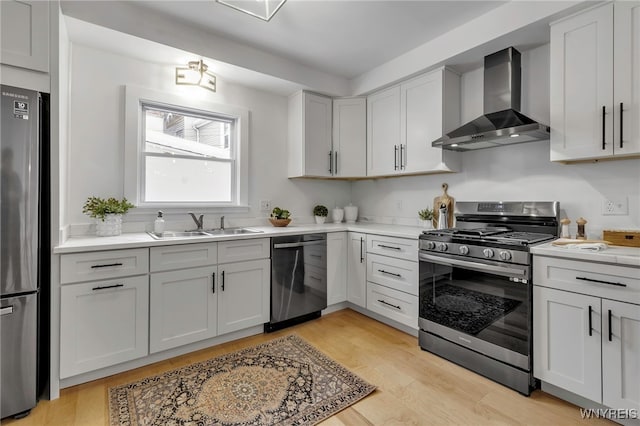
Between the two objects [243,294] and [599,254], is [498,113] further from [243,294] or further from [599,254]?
[243,294]

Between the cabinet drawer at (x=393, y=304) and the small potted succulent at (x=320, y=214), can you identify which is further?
the small potted succulent at (x=320, y=214)

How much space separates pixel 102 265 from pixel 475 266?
2530 mm

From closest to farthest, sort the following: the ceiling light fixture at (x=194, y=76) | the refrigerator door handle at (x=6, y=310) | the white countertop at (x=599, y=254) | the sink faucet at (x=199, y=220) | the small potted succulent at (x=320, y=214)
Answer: the white countertop at (x=599, y=254)
the refrigerator door handle at (x=6, y=310)
the ceiling light fixture at (x=194, y=76)
the sink faucet at (x=199, y=220)
the small potted succulent at (x=320, y=214)

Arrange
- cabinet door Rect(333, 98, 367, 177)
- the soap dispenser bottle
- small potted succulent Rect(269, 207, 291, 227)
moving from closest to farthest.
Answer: the soap dispenser bottle, small potted succulent Rect(269, 207, 291, 227), cabinet door Rect(333, 98, 367, 177)

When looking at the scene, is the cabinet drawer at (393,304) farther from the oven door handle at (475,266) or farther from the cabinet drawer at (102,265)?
the cabinet drawer at (102,265)

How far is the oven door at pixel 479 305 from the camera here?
75.0 inches

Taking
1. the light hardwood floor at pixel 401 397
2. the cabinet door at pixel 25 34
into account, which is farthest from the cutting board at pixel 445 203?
the cabinet door at pixel 25 34

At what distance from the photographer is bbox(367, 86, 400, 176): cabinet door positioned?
3186 mm

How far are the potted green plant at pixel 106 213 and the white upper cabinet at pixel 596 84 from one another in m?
3.28

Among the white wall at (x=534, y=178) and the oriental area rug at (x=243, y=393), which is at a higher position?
the white wall at (x=534, y=178)

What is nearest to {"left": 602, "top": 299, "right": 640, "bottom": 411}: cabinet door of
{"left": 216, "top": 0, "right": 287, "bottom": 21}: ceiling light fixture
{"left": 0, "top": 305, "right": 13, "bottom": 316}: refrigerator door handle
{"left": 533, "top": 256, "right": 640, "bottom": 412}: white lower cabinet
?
{"left": 533, "top": 256, "right": 640, "bottom": 412}: white lower cabinet

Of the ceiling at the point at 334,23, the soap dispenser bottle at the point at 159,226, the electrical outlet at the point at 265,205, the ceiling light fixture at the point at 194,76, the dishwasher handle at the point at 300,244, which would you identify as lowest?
the dishwasher handle at the point at 300,244

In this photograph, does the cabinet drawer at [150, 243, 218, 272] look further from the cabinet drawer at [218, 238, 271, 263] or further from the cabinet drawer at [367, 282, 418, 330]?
the cabinet drawer at [367, 282, 418, 330]

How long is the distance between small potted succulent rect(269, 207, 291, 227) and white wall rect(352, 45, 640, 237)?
1366 mm
